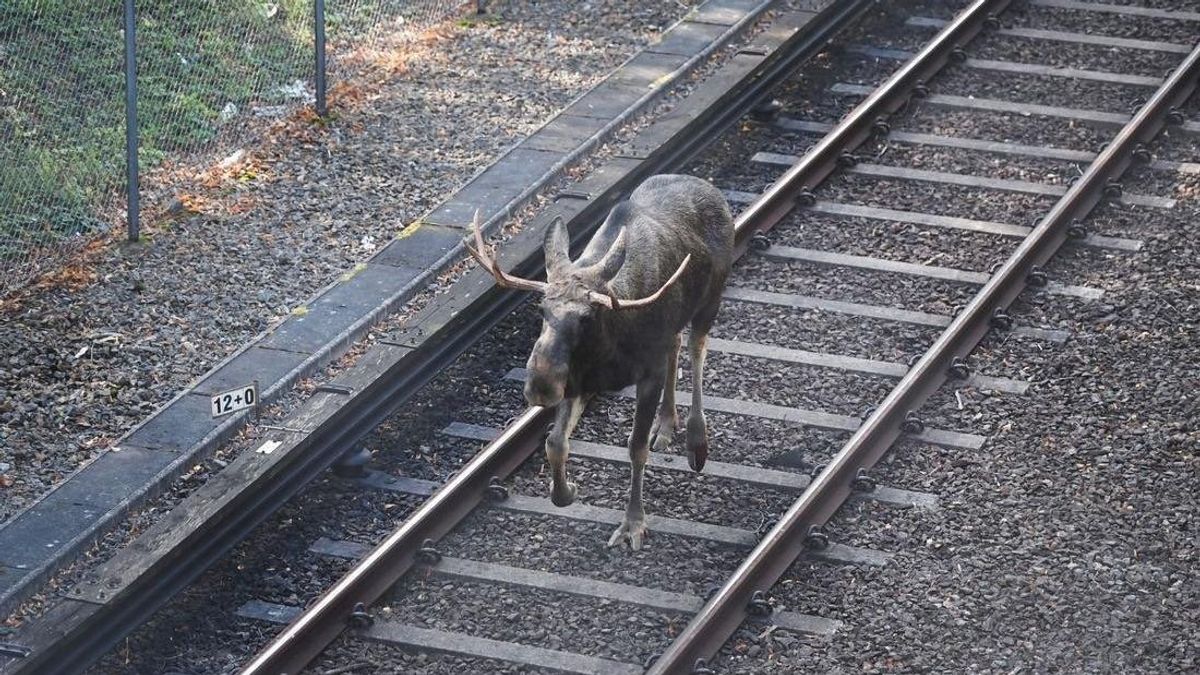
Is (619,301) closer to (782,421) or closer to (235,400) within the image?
(782,421)

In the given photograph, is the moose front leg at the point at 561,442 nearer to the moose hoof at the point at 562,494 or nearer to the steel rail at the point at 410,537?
the moose hoof at the point at 562,494

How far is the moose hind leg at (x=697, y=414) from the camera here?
11297mm

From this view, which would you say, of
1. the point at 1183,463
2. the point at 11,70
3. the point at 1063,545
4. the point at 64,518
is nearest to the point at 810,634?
the point at 1063,545

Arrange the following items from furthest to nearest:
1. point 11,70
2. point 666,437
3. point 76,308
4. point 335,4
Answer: point 335,4, point 11,70, point 76,308, point 666,437

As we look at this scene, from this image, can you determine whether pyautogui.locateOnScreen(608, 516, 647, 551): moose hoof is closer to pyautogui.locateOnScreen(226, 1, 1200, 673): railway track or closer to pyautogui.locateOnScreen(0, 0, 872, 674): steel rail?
pyautogui.locateOnScreen(226, 1, 1200, 673): railway track

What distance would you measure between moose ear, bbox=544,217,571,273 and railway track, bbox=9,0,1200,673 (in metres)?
1.66

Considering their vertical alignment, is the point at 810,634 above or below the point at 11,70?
below

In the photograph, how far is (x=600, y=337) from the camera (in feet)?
32.3

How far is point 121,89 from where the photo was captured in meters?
15.9

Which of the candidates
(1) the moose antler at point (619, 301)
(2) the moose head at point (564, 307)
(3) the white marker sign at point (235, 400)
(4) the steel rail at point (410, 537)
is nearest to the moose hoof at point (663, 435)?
(4) the steel rail at point (410, 537)

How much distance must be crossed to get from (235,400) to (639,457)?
9.02 feet

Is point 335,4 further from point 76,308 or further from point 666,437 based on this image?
point 666,437

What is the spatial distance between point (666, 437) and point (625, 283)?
1760 millimetres

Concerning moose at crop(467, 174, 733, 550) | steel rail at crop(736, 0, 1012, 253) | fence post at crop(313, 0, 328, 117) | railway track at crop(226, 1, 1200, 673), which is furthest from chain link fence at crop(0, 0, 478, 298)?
moose at crop(467, 174, 733, 550)
